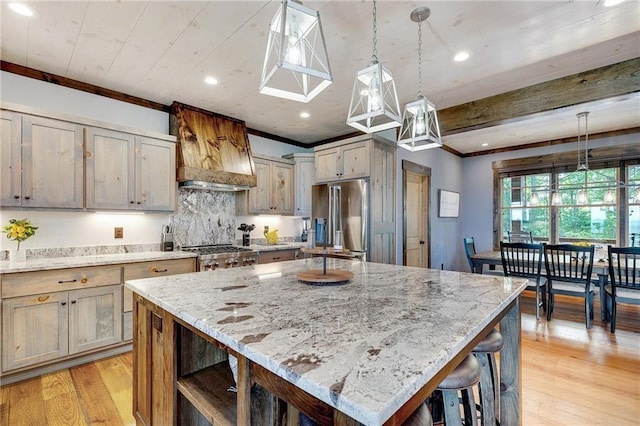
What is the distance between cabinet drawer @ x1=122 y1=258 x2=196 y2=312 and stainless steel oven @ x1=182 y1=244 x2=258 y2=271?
11 centimetres

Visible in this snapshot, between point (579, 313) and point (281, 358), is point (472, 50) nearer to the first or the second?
point (281, 358)

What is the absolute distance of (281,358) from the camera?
0.77 m

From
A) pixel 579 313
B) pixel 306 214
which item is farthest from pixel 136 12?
pixel 579 313

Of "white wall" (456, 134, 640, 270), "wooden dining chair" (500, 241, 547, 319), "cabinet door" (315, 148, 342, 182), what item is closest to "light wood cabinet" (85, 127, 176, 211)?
"cabinet door" (315, 148, 342, 182)

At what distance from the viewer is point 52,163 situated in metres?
2.69

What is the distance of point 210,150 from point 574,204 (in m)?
6.09

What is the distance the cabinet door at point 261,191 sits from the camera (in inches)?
170

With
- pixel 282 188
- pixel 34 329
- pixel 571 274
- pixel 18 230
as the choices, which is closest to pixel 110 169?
pixel 18 230

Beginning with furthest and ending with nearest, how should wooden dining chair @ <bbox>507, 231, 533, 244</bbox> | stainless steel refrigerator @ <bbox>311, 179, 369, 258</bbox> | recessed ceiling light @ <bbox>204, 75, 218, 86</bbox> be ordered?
1. wooden dining chair @ <bbox>507, 231, 533, 244</bbox>
2. stainless steel refrigerator @ <bbox>311, 179, 369, 258</bbox>
3. recessed ceiling light @ <bbox>204, 75, 218, 86</bbox>

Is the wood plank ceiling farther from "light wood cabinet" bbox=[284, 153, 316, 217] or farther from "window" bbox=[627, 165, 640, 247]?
"window" bbox=[627, 165, 640, 247]

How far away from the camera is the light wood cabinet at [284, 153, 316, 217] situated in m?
4.86

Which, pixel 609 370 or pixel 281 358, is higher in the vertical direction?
pixel 281 358

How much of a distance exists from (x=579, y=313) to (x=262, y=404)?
15.7 feet

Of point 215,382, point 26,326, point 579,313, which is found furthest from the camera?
point 579,313
